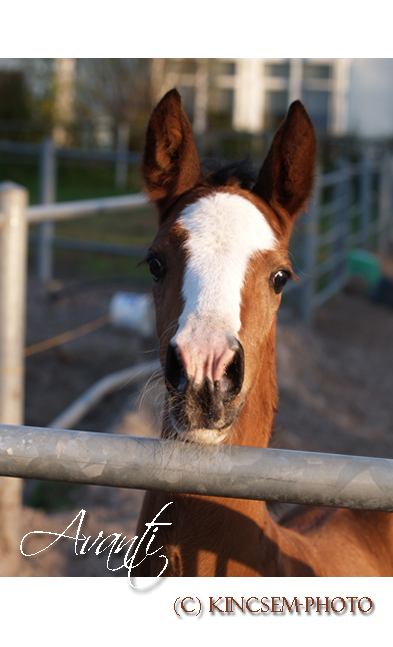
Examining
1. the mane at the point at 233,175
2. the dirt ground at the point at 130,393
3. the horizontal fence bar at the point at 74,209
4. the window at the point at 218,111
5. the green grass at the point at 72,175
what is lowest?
the dirt ground at the point at 130,393

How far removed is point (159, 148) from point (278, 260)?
525mm

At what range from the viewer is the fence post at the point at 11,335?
2.47m

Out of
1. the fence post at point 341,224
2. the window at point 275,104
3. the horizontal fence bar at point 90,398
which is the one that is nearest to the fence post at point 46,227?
the horizontal fence bar at point 90,398

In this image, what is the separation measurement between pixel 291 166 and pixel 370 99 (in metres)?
20.8

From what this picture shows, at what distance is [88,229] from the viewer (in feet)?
34.8

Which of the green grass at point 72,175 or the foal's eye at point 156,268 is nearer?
the foal's eye at point 156,268

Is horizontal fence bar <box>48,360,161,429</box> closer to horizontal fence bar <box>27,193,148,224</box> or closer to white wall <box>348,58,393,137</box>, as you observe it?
horizontal fence bar <box>27,193,148,224</box>

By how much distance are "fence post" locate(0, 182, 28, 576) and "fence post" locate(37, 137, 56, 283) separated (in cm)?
484

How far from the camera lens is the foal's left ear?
1.66 m

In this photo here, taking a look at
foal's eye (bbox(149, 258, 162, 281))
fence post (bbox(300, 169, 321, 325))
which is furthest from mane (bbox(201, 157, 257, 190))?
fence post (bbox(300, 169, 321, 325))

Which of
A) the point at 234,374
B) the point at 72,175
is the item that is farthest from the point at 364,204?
the point at 234,374

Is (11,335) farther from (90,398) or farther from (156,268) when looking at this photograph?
(90,398)

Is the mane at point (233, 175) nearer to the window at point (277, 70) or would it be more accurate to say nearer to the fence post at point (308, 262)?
the fence post at point (308, 262)

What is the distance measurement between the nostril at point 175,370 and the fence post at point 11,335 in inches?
57.8
